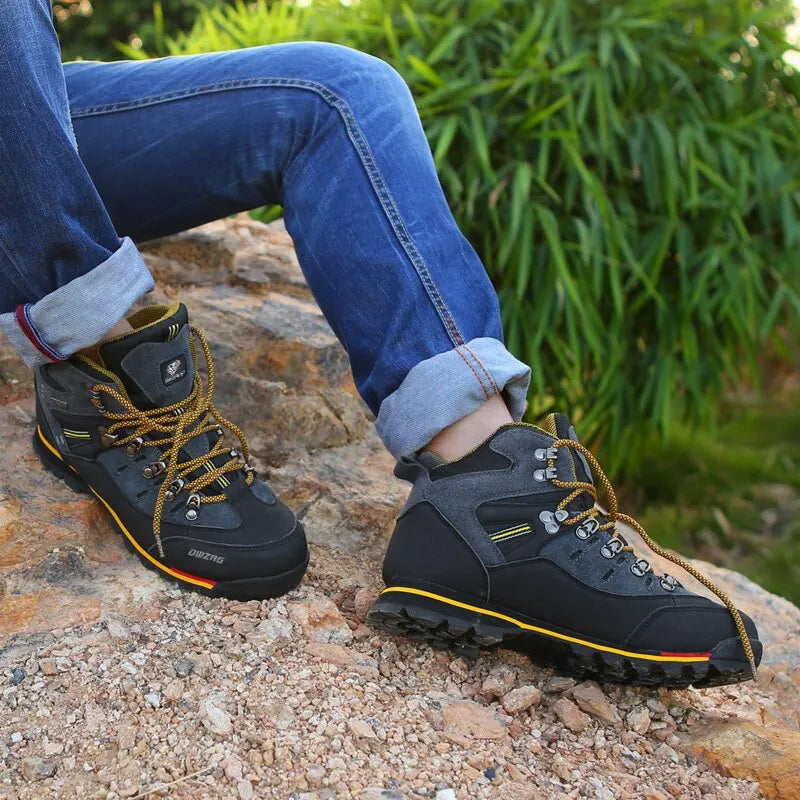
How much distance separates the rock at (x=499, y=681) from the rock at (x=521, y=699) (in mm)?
11

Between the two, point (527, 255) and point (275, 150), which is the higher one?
point (275, 150)

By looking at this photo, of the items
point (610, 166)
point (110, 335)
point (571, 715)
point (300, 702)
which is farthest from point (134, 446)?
point (610, 166)

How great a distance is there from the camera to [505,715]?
3.23 ft

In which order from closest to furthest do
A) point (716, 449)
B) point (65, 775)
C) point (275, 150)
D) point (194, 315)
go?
1. point (65, 775)
2. point (275, 150)
3. point (194, 315)
4. point (716, 449)

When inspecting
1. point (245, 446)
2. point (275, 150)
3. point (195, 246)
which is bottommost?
point (195, 246)

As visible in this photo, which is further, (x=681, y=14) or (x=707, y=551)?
(x=707, y=551)

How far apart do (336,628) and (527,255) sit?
1.26 m

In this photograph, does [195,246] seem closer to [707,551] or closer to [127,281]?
[127,281]

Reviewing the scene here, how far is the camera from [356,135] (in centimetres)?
109

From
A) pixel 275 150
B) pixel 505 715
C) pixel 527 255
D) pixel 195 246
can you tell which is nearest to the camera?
pixel 505 715

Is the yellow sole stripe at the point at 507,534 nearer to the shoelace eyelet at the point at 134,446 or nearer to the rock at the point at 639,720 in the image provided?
the rock at the point at 639,720

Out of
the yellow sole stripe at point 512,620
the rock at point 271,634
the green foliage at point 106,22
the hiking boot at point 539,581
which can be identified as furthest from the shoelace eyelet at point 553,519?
the green foliage at point 106,22

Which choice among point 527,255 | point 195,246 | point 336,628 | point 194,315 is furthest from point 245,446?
point 527,255

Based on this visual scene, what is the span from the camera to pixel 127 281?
3.24 feet
